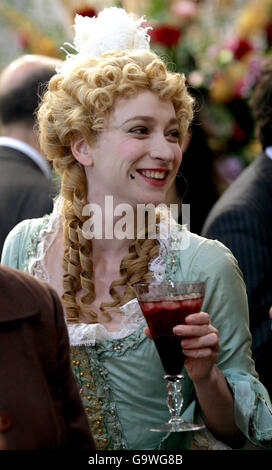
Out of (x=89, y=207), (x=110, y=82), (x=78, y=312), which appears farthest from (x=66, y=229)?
(x=110, y=82)

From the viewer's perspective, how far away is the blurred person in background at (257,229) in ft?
13.6

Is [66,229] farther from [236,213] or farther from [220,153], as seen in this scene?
[220,153]

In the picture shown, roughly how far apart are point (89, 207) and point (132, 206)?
0.71 feet

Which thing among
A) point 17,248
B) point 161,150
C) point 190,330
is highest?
point 161,150

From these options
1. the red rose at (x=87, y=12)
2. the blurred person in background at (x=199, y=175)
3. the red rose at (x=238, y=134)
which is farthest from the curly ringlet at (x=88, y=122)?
the red rose at (x=238, y=134)

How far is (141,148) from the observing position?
10.0 feet

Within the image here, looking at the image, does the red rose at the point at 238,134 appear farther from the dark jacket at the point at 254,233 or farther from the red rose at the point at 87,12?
the red rose at the point at 87,12

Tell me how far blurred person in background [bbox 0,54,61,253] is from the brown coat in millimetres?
2333

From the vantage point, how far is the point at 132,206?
124 inches

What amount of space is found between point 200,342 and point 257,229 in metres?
1.75

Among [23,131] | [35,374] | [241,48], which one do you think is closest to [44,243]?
[35,374]

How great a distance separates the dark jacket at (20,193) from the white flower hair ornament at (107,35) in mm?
1249

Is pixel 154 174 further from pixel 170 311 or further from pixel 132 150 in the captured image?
pixel 170 311

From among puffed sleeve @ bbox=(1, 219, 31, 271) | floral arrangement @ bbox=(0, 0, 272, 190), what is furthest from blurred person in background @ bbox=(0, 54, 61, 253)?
puffed sleeve @ bbox=(1, 219, 31, 271)
